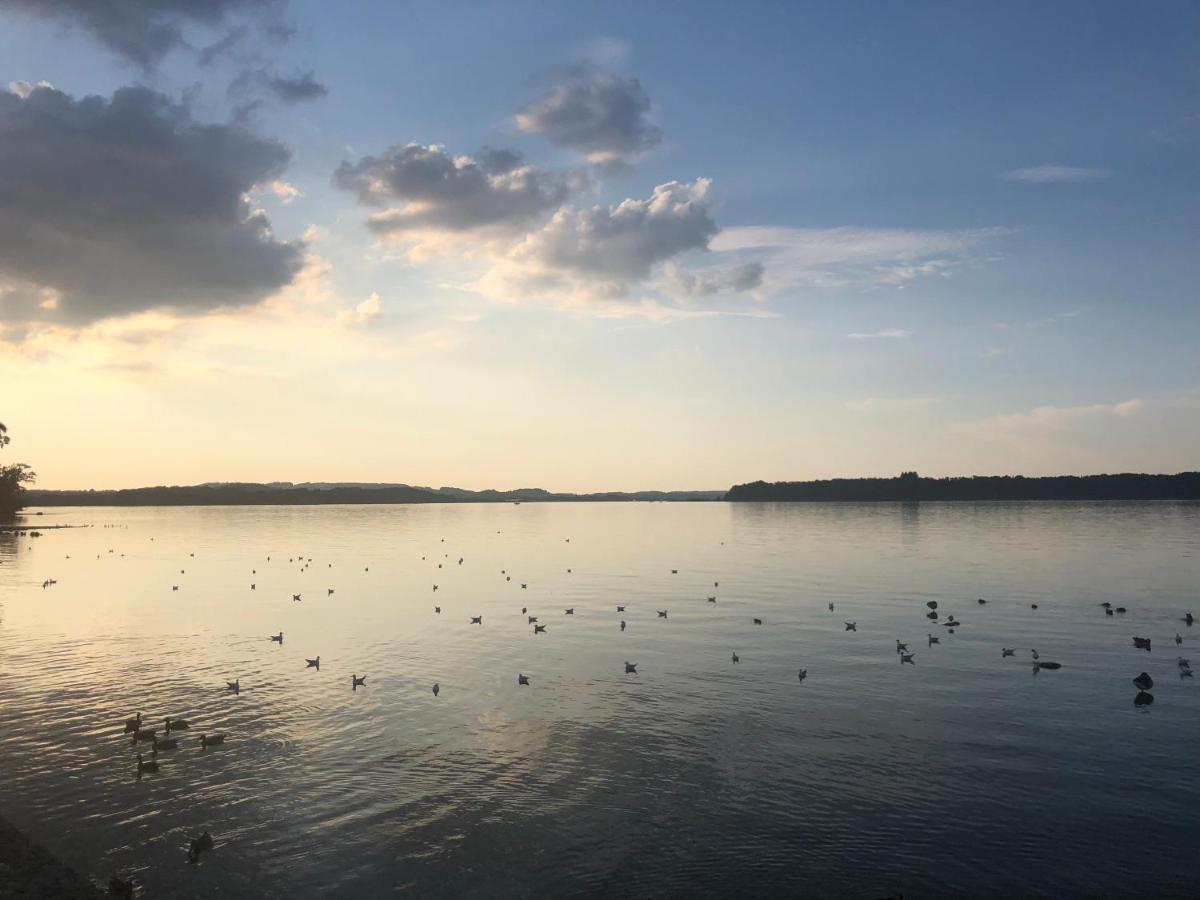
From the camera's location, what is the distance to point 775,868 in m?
19.7

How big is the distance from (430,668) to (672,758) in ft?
60.7

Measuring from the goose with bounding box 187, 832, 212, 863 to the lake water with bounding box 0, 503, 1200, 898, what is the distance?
37 centimetres

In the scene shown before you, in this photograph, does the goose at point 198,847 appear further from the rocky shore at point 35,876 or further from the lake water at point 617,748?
the rocky shore at point 35,876

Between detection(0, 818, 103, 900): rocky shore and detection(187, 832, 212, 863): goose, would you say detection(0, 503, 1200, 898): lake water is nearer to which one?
detection(187, 832, 212, 863): goose

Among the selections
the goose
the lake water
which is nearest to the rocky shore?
the lake water

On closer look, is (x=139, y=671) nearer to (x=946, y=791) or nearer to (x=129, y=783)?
(x=129, y=783)

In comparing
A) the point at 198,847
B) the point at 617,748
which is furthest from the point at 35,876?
the point at 617,748

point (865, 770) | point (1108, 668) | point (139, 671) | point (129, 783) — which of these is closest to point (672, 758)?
point (865, 770)

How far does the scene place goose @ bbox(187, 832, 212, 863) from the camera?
2002cm

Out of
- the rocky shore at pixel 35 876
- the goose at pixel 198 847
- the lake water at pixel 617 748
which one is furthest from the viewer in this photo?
the goose at pixel 198 847

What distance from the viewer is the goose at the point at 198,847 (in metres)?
20.0

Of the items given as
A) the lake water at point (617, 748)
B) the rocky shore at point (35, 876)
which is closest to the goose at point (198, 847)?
the lake water at point (617, 748)

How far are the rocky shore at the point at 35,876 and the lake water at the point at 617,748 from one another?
0.51 meters

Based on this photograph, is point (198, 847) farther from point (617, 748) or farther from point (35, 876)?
point (617, 748)
